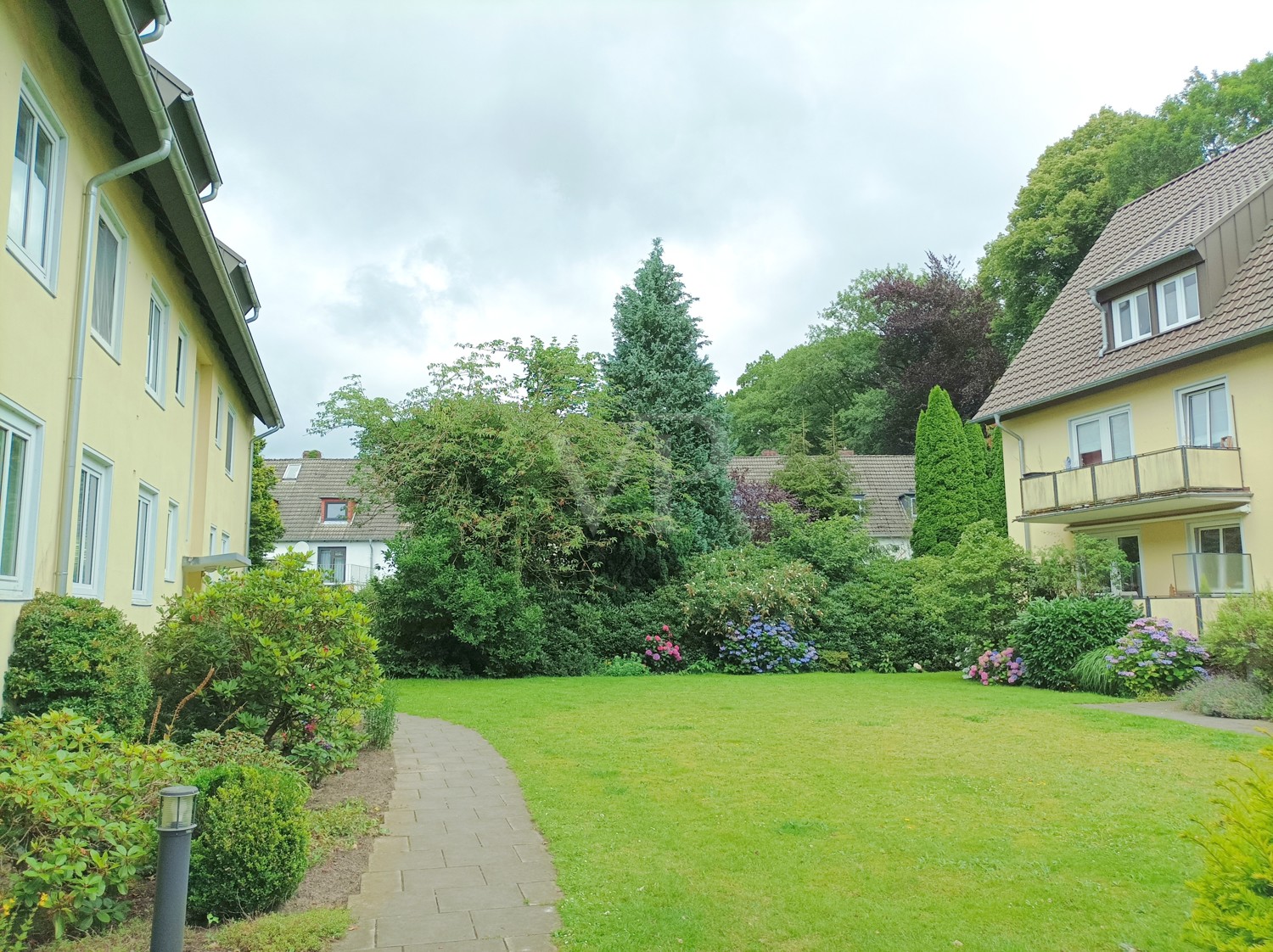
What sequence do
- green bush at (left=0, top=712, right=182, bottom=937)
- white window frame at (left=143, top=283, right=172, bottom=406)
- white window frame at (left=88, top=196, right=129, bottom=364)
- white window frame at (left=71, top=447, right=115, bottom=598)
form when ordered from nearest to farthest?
green bush at (left=0, top=712, right=182, bottom=937)
white window frame at (left=71, top=447, right=115, bottom=598)
white window frame at (left=88, top=196, right=129, bottom=364)
white window frame at (left=143, top=283, right=172, bottom=406)

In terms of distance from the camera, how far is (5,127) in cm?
615

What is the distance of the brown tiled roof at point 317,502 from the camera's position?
40.7 m

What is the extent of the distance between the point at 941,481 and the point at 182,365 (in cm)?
2542

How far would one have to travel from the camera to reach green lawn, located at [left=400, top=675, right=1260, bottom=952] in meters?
4.49

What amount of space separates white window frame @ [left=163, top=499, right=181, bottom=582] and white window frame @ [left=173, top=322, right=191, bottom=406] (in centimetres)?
151

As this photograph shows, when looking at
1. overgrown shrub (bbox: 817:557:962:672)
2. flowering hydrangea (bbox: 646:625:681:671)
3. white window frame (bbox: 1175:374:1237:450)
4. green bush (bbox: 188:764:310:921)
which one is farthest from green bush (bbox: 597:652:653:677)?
green bush (bbox: 188:764:310:921)

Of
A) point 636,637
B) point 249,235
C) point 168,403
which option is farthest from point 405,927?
point 636,637

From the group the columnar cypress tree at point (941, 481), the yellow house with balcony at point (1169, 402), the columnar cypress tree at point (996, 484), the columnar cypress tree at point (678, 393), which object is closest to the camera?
the yellow house with balcony at point (1169, 402)

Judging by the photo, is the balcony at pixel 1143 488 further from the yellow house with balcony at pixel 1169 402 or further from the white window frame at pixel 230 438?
the white window frame at pixel 230 438

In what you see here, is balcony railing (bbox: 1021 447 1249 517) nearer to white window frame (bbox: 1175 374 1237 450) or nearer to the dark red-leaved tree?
white window frame (bbox: 1175 374 1237 450)

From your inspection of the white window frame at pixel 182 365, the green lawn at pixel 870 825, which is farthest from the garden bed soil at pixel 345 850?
the white window frame at pixel 182 365

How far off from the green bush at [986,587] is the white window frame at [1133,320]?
18.6ft

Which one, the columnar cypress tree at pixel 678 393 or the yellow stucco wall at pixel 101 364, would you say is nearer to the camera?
the yellow stucco wall at pixel 101 364

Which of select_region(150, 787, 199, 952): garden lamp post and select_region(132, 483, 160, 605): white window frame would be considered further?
select_region(132, 483, 160, 605): white window frame
